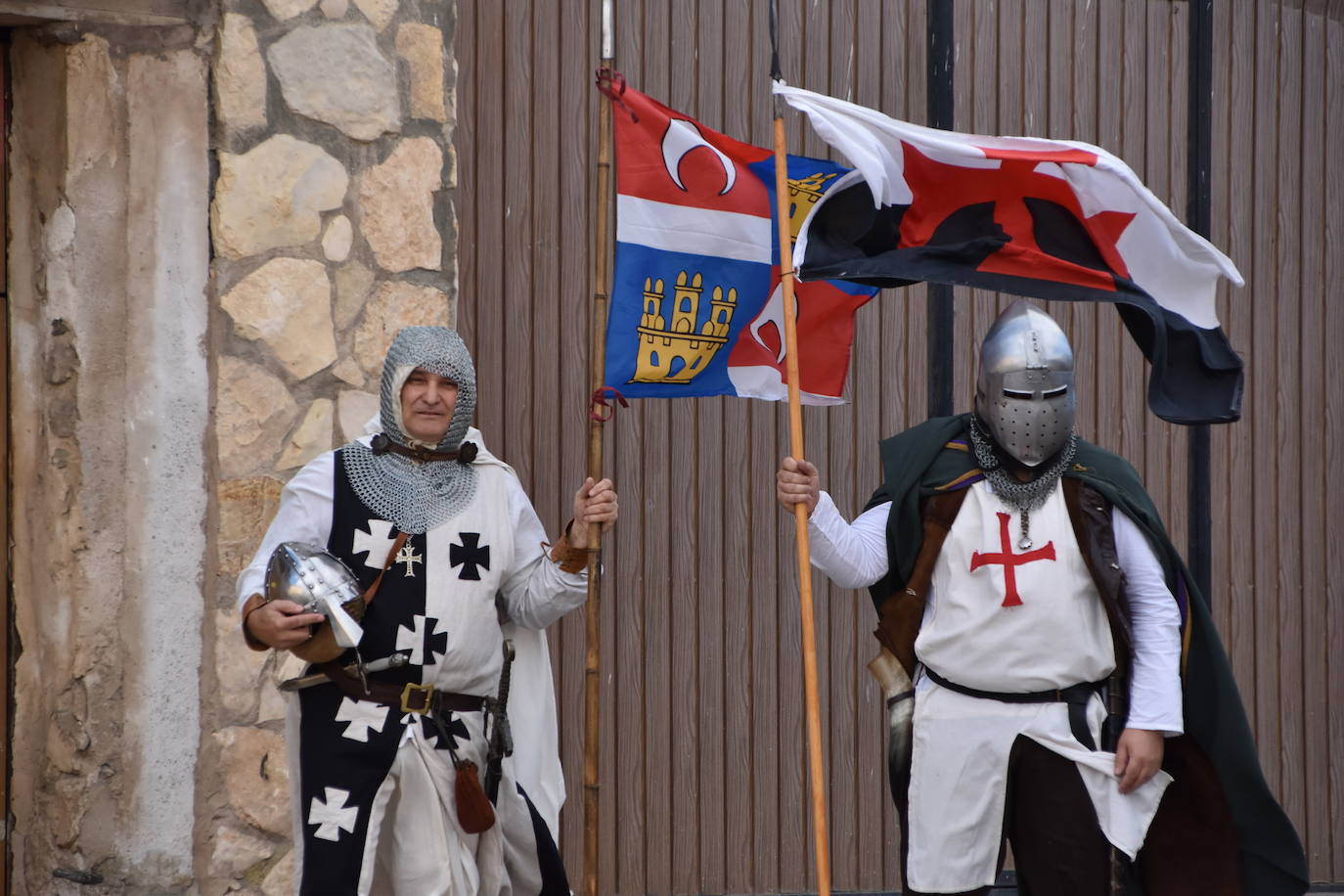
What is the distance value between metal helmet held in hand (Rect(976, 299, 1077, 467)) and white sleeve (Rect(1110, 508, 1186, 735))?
28 cm

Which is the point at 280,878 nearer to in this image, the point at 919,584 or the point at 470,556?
the point at 470,556

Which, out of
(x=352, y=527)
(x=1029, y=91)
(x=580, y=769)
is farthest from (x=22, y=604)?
(x=1029, y=91)

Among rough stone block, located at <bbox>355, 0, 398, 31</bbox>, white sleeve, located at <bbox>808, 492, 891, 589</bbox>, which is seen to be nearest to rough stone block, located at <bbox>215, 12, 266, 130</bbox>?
rough stone block, located at <bbox>355, 0, 398, 31</bbox>

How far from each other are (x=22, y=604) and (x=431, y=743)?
56.4 inches

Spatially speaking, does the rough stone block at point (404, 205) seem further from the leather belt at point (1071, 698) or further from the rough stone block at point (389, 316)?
the leather belt at point (1071, 698)

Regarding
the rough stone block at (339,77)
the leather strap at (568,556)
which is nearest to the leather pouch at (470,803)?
the leather strap at (568,556)

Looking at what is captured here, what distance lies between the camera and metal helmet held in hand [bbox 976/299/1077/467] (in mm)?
3713

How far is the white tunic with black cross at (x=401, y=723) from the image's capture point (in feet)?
11.3

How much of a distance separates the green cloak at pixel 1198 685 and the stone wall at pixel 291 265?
5.14 ft

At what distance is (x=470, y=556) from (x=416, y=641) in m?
0.25

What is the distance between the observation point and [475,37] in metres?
4.96

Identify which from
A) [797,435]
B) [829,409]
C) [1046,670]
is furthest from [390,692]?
[829,409]

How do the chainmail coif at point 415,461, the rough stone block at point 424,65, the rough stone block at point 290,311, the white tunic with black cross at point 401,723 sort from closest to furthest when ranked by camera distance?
the white tunic with black cross at point 401,723
the chainmail coif at point 415,461
the rough stone block at point 290,311
the rough stone block at point 424,65

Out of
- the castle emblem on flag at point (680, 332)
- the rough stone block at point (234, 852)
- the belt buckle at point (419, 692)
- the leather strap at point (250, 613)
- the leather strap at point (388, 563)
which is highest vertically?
the castle emblem on flag at point (680, 332)
